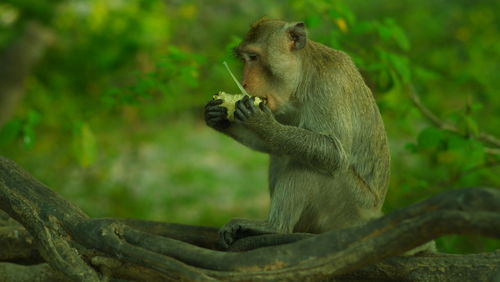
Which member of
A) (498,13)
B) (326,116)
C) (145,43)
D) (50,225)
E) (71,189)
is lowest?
(50,225)

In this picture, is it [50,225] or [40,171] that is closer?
[50,225]

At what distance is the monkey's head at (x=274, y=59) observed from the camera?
4.23m

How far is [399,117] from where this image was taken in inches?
213

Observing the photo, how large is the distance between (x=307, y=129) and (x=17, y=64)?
723cm

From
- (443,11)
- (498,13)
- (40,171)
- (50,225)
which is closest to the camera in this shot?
(50,225)

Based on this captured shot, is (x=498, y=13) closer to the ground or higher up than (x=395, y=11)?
closer to the ground

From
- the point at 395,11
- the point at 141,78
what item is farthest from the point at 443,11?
the point at 141,78

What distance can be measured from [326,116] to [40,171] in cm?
670

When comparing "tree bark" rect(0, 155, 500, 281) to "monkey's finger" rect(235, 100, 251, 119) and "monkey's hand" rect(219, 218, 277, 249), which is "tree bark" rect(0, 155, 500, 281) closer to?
"monkey's hand" rect(219, 218, 277, 249)

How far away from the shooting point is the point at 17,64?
32.7 feet

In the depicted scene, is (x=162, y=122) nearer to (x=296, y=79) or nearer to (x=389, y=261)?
(x=296, y=79)

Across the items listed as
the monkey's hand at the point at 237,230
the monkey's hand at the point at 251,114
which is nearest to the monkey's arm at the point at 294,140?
the monkey's hand at the point at 251,114

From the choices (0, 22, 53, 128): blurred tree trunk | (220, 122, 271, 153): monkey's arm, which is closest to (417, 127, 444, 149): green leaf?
(220, 122, 271, 153): monkey's arm

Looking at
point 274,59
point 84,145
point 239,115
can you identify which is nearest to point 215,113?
point 239,115
